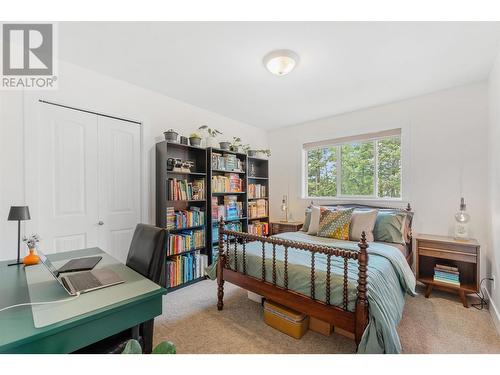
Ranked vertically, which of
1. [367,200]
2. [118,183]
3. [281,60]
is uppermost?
[281,60]

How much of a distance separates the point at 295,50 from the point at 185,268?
2.67 meters

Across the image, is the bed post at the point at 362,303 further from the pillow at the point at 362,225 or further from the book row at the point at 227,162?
the book row at the point at 227,162

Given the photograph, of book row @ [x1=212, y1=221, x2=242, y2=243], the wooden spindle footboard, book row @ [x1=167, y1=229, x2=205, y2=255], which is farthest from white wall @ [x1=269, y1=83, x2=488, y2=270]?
book row @ [x1=167, y1=229, x2=205, y2=255]

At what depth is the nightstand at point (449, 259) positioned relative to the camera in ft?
7.67

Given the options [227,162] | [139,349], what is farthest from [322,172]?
[139,349]

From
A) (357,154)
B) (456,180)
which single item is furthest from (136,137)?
(456,180)

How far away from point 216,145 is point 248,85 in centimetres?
113

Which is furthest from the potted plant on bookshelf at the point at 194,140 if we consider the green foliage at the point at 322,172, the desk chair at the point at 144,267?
the green foliage at the point at 322,172

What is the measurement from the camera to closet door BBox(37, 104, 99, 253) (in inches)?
83.5

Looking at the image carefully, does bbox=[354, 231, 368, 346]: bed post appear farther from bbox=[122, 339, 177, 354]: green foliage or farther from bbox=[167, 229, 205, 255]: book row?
bbox=[167, 229, 205, 255]: book row

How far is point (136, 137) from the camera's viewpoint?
2.75 m

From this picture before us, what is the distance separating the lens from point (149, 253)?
1468 millimetres

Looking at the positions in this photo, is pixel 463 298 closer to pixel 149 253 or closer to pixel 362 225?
pixel 362 225
